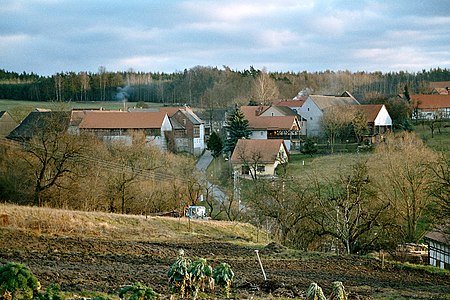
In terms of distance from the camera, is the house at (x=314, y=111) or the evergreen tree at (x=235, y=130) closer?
the evergreen tree at (x=235, y=130)

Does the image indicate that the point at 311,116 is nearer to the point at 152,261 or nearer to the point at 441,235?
the point at 441,235

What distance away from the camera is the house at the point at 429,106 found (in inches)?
2744

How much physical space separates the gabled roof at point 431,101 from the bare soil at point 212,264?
2340 inches

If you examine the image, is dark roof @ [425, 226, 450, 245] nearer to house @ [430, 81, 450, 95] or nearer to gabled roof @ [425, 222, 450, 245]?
gabled roof @ [425, 222, 450, 245]

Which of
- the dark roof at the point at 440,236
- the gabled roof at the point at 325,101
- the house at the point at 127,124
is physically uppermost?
the gabled roof at the point at 325,101

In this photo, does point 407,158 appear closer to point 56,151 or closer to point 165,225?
point 165,225

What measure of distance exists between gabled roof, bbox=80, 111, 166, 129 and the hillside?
38505 millimetres

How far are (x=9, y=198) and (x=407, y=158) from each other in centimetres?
2430

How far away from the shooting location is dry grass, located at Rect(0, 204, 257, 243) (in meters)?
19.7

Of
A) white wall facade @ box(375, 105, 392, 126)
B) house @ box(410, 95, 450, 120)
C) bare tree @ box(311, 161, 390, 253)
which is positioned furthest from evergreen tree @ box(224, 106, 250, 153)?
bare tree @ box(311, 161, 390, 253)

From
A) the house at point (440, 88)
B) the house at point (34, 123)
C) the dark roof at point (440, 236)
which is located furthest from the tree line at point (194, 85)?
the dark roof at point (440, 236)

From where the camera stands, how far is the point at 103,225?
21984 millimetres

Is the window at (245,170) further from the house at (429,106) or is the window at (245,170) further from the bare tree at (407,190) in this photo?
the house at (429,106)

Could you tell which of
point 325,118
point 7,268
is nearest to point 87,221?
point 7,268
